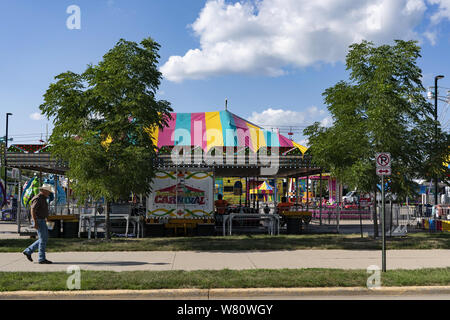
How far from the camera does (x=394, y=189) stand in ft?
47.3

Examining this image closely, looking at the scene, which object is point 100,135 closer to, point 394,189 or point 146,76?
point 146,76

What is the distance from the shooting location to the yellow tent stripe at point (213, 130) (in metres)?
19.9

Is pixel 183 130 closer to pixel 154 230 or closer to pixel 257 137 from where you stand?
pixel 257 137

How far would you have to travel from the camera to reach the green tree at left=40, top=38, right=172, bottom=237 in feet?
42.1

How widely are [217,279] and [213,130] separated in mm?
13290

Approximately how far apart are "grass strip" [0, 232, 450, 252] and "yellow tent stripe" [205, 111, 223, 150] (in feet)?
19.9

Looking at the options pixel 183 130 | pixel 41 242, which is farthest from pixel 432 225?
pixel 41 242

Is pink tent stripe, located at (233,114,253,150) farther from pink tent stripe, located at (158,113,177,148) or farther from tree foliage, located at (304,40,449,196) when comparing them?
tree foliage, located at (304,40,449,196)

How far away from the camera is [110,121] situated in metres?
13.4

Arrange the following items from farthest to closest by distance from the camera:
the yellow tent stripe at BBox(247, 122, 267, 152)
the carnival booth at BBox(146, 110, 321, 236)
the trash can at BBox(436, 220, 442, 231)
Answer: the yellow tent stripe at BBox(247, 122, 267, 152), the trash can at BBox(436, 220, 442, 231), the carnival booth at BBox(146, 110, 321, 236)

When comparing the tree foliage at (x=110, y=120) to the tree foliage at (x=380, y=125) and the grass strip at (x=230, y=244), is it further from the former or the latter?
the tree foliage at (x=380, y=125)

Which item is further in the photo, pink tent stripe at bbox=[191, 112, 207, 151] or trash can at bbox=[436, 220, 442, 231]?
pink tent stripe at bbox=[191, 112, 207, 151]

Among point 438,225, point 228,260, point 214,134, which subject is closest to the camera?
point 228,260

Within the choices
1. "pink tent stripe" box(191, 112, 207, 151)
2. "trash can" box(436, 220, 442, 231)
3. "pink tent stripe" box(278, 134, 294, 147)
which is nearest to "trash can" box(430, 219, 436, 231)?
"trash can" box(436, 220, 442, 231)
